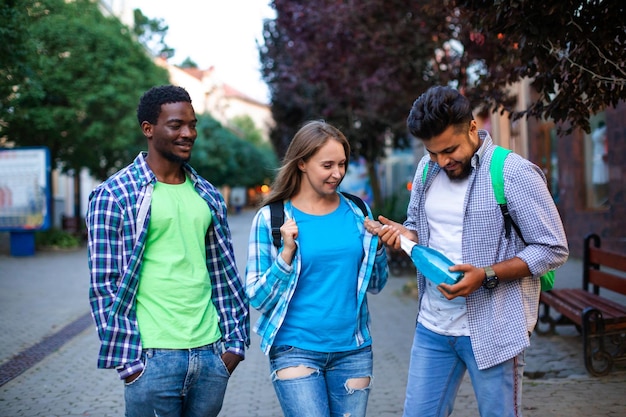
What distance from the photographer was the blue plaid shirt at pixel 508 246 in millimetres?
2691

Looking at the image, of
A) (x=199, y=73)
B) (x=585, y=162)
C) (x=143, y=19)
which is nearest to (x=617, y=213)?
(x=585, y=162)

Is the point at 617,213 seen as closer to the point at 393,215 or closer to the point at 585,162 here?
the point at 585,162

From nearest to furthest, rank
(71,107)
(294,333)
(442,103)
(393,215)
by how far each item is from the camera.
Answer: (442,103) < (294,333) < (393,215) < (71,107)

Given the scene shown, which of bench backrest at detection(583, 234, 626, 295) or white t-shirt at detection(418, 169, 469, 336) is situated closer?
white t-shirt at detection(418, 169, 469, 336)

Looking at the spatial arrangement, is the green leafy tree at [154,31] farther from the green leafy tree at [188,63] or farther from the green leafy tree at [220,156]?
the green leafy tree at [188,63]

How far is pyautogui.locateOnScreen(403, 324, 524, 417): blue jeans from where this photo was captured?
2770 millimetres

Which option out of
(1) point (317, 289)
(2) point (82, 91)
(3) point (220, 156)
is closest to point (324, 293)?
(1) point (317, 289)

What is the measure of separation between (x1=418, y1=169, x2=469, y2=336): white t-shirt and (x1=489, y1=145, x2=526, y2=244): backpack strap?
5.3 inches

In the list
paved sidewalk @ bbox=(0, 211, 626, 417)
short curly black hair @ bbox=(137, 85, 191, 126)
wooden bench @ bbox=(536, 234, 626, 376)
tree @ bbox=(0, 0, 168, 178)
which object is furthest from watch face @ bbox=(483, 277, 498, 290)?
tree @ bbox=(0, 0, 168, 178)

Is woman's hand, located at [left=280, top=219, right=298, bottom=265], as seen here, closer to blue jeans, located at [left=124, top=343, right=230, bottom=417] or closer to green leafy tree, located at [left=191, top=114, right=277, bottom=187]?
blue jeans, located at [left=124, top=343, right=230, bottom=417]

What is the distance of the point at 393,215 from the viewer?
44.8 feet

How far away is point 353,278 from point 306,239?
0.86 ft

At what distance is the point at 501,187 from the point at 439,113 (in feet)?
1.23

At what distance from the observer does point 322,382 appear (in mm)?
2961
